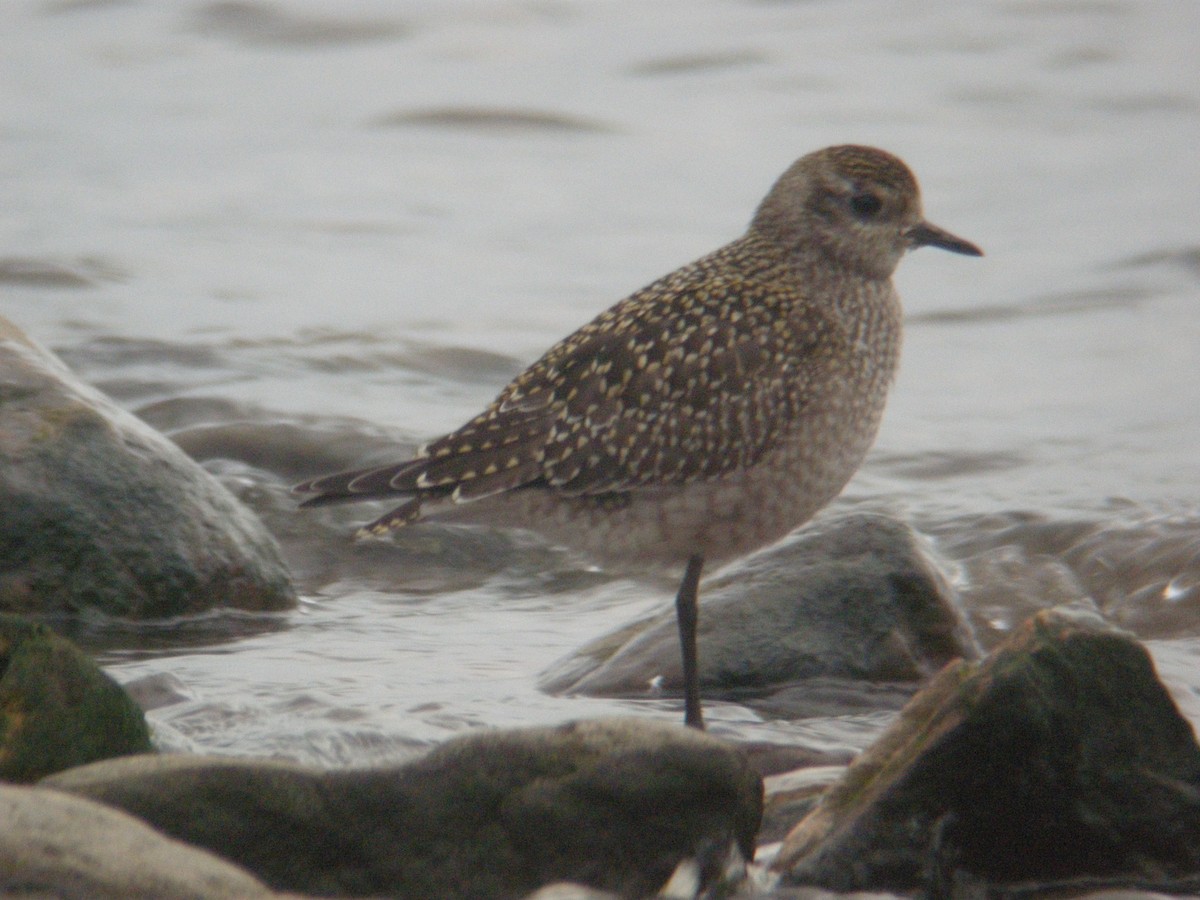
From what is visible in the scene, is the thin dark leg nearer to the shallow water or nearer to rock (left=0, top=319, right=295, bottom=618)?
the shallow water

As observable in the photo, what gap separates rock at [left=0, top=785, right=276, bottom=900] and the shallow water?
148 centimetres

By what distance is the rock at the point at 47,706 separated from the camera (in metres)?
4.34

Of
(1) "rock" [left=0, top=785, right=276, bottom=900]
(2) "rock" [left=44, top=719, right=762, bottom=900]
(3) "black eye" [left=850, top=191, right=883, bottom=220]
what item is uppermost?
(3) "black eye" [left=850, top=191, right=883, bottom=220]

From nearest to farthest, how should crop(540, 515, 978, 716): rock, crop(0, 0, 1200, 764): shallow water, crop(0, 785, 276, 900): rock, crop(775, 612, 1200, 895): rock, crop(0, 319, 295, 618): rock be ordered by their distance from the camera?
crop(0, 785, 276, 900): rock, crop(775, 612, 1200, 895): rock, crop(540, 515, 978, 716): rock, crop(0, 319, 295, 618): rock, crop(0, 0, 1200, 764): shallow water

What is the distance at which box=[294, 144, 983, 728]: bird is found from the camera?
5.99 m

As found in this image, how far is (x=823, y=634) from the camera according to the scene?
6.26 metres

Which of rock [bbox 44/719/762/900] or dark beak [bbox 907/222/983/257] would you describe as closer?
rock [bbox 44/719/762/900]

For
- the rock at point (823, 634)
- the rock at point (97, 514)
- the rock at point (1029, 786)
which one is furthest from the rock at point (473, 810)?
the rock at point (97, 514)

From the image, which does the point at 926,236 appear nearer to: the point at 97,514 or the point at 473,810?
the point at 97,514

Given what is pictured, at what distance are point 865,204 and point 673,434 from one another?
1.27 metres

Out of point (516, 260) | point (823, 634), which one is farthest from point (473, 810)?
point (516, 260)

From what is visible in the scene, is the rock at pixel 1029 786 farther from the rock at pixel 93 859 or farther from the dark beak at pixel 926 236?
the dark beak at pixel 926 236

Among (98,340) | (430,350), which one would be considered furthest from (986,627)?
(98,340)

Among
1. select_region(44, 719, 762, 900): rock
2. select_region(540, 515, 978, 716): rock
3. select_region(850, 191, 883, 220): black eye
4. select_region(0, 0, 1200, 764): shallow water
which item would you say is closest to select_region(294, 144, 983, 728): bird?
select_region(540, 515, 978, 716): rock
